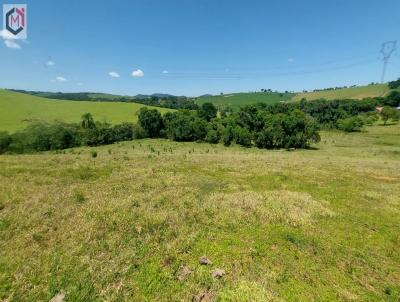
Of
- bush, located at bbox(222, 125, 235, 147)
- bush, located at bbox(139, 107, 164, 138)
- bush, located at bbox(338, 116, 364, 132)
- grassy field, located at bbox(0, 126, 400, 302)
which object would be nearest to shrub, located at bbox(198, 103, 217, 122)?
bush, located at bbox(139, 107, 164, 138)

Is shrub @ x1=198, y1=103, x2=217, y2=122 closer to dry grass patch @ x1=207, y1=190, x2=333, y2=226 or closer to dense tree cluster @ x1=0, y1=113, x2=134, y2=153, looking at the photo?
dense tree cluster @ x1=0, y1=113, x2=134, y2=153

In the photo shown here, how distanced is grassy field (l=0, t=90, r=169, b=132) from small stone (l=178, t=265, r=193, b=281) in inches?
2929

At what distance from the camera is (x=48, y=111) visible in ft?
302

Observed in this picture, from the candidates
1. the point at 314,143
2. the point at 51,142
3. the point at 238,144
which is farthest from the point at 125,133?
the point at 314,143

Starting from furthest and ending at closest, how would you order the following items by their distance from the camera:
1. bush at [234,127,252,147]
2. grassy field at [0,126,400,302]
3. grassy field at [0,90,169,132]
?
1. grassy field at [0,90,169,132]
2. bush at [234,127,252,147]
3. grassy field at [0,126,400,302]

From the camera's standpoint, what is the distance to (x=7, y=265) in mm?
9086

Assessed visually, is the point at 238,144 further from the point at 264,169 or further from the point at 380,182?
the point at 380,182

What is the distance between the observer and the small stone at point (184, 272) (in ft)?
29.1

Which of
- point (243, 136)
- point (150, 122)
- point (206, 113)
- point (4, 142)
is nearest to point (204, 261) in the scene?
point (243, 136)

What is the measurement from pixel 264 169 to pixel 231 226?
1581cm

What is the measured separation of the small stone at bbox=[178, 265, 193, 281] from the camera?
349 inches

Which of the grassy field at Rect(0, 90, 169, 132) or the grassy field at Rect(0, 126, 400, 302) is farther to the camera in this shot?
the grassy field at Rect(0, 90, 169, 132)

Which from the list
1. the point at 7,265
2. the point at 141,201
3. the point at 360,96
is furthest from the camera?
the point at 360,96

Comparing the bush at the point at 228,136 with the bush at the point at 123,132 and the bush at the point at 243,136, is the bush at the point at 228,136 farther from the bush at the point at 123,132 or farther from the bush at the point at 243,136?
Result: the bush at the point at 123,132
